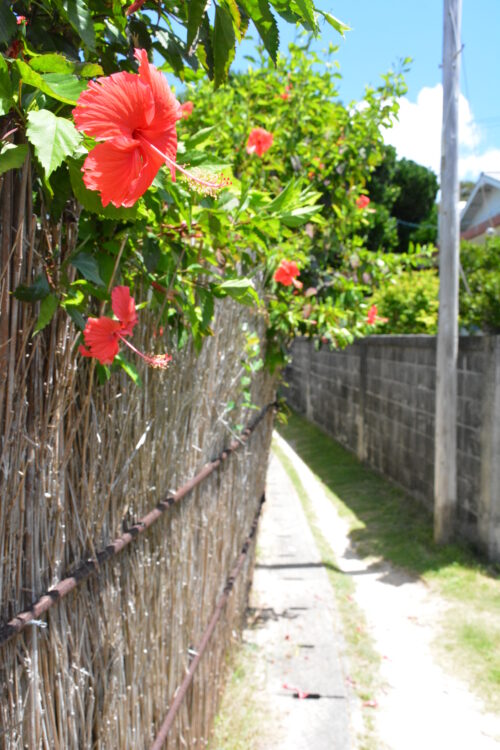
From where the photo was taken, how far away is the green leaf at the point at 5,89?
90 cm

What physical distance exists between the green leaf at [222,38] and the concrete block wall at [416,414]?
13.5ft

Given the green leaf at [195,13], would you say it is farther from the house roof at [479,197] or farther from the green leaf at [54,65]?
the house roof at [479,197]

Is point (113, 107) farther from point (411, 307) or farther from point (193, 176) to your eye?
point (411, 307)

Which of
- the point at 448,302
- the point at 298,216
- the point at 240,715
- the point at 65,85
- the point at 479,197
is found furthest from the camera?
the point at 479,197

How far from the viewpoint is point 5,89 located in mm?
909

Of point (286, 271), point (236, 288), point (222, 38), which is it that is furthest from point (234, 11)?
point (286, 271)

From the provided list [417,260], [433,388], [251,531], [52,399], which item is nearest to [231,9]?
[52,399]

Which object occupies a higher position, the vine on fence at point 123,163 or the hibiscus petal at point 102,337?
the vine on fence at point 123,163

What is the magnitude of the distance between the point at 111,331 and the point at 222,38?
0.50m

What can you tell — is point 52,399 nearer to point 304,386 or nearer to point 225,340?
point 225,340

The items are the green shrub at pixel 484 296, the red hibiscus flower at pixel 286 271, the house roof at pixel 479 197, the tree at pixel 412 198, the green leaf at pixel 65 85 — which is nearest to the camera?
the green leaf at pixel 65 85

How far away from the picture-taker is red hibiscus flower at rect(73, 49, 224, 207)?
0.81 m

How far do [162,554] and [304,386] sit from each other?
13.4 meters

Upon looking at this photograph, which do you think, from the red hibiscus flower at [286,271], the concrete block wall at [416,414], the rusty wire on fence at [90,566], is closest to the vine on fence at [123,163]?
the rusty wire on fence at [90,566]
